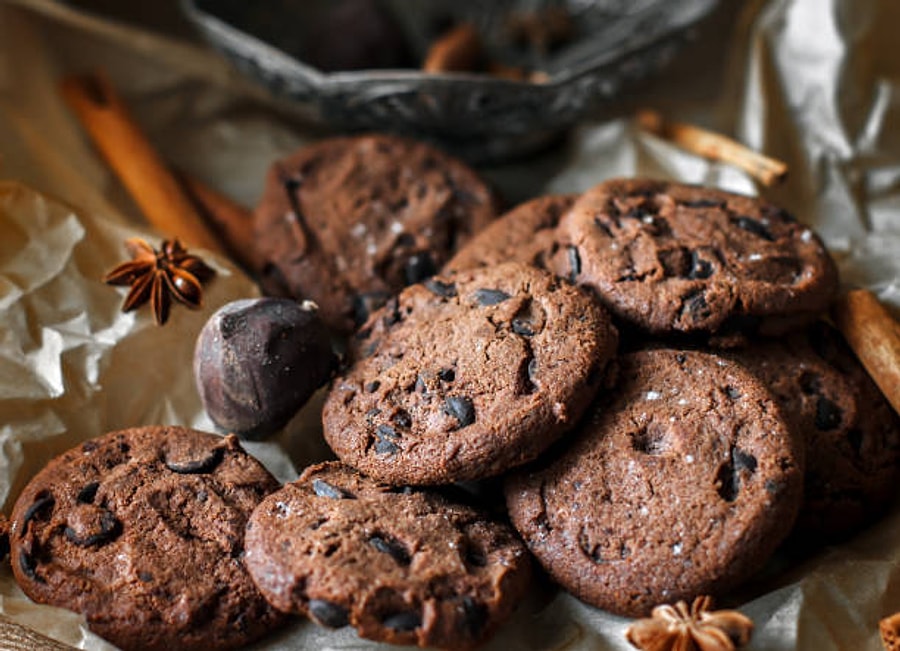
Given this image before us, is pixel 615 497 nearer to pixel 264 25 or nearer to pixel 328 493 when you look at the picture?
pixel 328 493

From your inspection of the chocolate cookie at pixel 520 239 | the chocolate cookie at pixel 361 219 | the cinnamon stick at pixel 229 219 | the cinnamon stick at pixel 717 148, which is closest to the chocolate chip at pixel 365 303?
the chocolate cookie at pixel 361 219

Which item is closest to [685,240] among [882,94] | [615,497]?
[615,497]

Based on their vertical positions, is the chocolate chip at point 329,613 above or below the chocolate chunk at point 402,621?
above

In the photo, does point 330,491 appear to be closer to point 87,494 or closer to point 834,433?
point 87,494

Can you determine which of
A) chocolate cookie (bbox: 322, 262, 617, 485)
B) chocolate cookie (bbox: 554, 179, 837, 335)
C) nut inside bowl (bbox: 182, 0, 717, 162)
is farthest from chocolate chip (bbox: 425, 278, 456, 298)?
nut inside bowl (bbox: 182, 0, 717, 162)

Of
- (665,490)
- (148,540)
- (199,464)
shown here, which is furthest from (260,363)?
(665,490)

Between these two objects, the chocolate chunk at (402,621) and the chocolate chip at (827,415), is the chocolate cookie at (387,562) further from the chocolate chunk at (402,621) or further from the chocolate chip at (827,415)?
the chocolate chip at (827,415)

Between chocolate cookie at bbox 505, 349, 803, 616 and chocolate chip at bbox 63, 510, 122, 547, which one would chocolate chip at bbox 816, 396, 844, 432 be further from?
chocolate chip at bbox 63, 510, 122, 547

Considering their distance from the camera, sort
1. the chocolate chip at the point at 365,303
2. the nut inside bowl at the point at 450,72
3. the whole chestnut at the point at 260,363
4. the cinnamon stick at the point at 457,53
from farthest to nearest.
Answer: the cinnamon stick at the point at 457,53
the nut inside bowl at the point at 450,72
the chocolate chip at the point at 365,303
the whole chestnut at the point at 260,363
